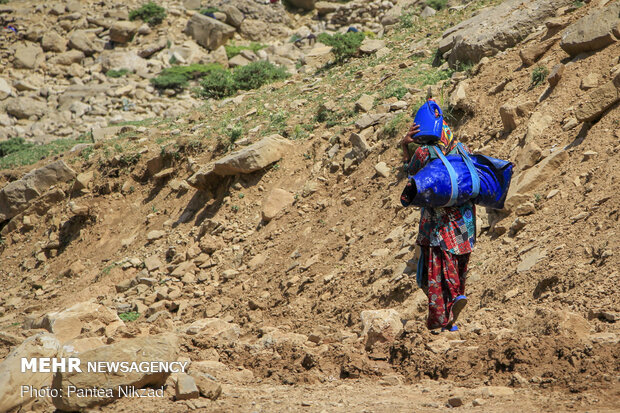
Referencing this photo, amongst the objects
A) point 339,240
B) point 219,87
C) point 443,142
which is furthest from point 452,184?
point 219,87

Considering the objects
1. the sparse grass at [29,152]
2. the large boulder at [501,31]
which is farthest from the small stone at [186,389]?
the sparse grass at [29,152]

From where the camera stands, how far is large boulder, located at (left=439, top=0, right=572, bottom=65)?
8117 mm

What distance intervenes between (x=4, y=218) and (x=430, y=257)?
851 cm

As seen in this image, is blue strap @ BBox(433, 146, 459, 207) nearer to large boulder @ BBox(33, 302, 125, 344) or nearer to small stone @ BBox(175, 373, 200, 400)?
small stone @ BBox(175, 373, 200, 400)

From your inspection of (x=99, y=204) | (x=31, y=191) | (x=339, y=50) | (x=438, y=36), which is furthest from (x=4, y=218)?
(x=438, y=36)

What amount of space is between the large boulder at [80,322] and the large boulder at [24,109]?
1183 centimetres

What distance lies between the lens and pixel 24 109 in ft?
54.2

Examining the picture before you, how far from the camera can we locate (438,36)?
1048cm

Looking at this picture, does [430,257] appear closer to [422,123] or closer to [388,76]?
[422,123]

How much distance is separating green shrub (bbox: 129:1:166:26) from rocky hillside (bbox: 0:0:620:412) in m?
8.47

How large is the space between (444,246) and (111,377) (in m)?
2.08

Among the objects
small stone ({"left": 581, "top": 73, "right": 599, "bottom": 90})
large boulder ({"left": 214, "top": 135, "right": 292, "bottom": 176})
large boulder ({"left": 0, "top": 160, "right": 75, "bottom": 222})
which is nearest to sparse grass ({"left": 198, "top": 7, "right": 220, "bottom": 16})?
large boulder ({"left": 0, "top": 160, "right": 75, "bottom": 222})

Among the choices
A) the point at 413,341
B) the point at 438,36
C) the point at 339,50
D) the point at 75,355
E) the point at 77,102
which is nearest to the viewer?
the point at 75,355

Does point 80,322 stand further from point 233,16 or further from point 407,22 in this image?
point 233,16
